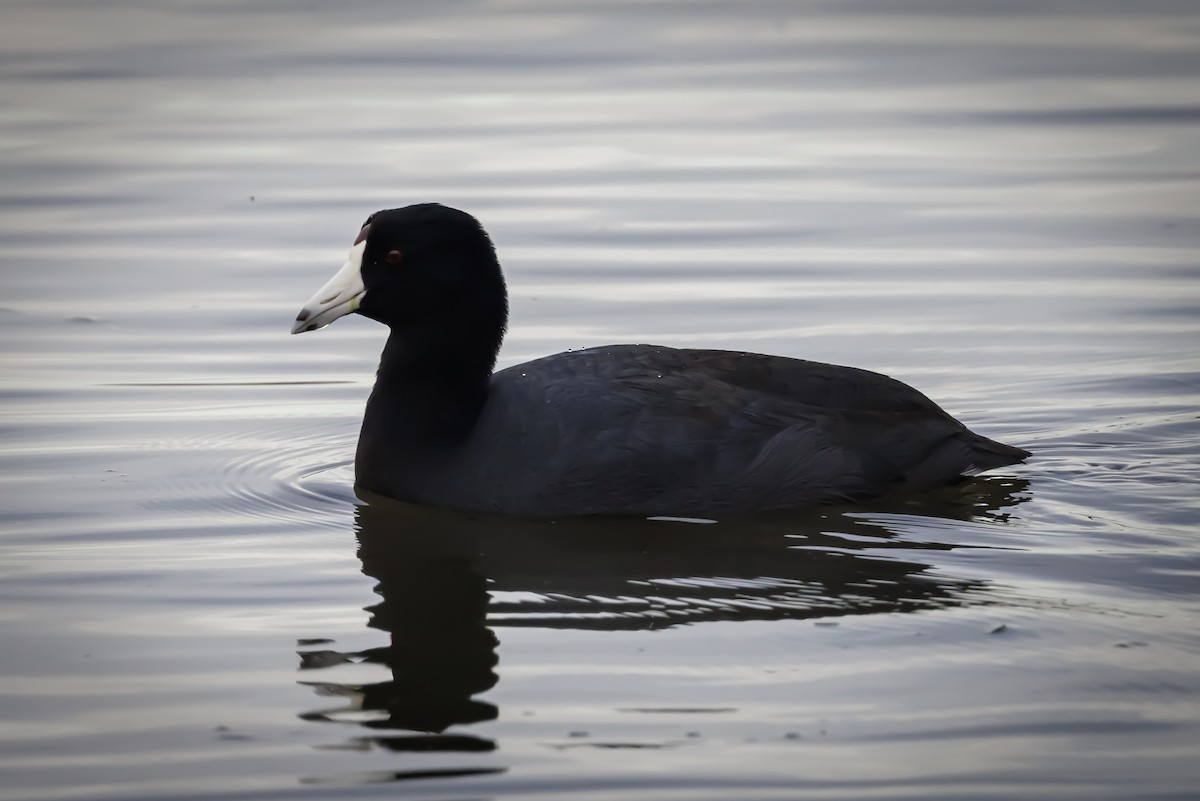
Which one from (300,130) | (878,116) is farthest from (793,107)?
(300,130)

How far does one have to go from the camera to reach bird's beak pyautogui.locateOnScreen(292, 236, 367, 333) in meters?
6.41

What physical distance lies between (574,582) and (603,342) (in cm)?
283

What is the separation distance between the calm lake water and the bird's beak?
65 cm

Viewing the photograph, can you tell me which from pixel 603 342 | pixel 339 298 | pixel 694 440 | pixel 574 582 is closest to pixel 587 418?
pixel 694 440

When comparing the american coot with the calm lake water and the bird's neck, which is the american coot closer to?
the bird's neck

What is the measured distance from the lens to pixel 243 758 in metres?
4.17

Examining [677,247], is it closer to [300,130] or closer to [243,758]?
[300,130]


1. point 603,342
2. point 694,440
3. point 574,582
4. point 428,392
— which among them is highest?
point 603,342

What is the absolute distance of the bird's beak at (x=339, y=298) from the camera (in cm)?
641

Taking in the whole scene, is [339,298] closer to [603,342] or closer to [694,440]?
[694,440]

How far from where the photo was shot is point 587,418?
6.10 m

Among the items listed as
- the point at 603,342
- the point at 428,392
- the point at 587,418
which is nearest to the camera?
the point at 587,418

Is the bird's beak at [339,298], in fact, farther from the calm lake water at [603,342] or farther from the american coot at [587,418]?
the calm lake water at [603,342]

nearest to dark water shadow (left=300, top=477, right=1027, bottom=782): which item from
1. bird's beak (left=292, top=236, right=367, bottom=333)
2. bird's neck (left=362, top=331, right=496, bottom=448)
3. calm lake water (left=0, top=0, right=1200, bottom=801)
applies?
calm lake water (left=0, top=0, right=1200, bottom=801)
